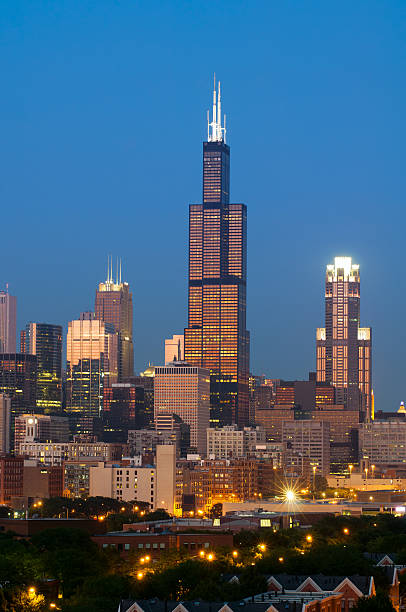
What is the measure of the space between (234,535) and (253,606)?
67.5 m

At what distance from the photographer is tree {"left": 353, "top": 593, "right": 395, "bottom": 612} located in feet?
290

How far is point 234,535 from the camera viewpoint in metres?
153

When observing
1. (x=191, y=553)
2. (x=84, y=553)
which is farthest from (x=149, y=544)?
(x=84, y=553)

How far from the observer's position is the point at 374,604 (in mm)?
88688

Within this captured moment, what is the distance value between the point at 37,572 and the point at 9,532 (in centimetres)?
3789

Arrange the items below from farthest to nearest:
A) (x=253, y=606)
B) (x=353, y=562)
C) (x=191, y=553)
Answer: (x=191, y=553)
(x=353, y=562)
(x=253, y=606)

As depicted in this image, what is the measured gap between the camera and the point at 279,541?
484 ft

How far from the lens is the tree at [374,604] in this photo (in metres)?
88.4

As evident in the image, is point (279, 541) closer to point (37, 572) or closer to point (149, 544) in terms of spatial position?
point (149, 544)

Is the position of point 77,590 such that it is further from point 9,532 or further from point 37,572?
point 9,532

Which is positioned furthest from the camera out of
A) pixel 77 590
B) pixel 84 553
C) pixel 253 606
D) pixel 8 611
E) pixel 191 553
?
pixel 191 553

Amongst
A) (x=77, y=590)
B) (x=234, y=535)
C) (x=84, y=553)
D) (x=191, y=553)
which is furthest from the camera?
(x=234, y=535)

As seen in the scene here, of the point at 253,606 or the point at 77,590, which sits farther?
the point at 77,590

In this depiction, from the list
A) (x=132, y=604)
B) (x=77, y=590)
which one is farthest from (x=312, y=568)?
(x=132, y=604)
